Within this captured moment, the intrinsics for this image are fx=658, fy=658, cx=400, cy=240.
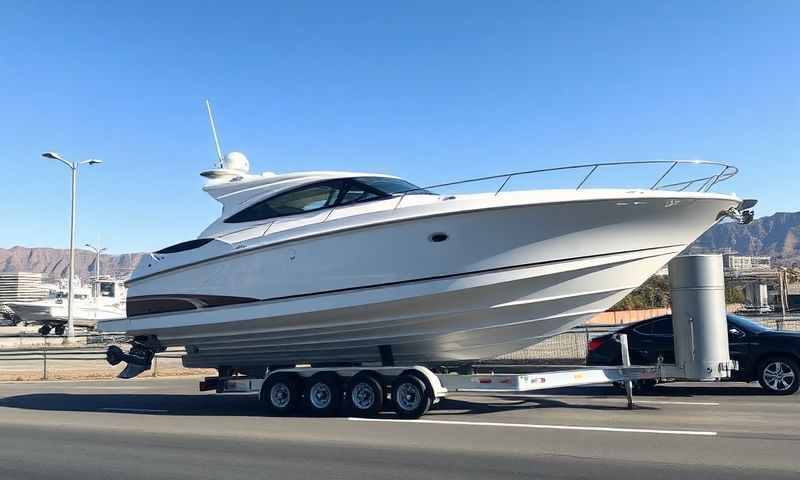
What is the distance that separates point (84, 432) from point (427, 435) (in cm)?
465

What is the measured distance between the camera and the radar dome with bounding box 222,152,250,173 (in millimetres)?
11930

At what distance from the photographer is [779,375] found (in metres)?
10.4

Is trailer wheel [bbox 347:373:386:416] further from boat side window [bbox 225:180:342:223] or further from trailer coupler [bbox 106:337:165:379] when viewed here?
trailer coupler [bbox 106:337:165:379]

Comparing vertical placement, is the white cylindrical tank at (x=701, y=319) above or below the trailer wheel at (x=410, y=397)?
above

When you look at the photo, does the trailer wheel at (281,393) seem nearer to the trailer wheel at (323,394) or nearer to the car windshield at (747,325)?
the trailer wheel at (323,394)

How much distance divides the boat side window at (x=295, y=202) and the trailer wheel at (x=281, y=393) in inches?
100

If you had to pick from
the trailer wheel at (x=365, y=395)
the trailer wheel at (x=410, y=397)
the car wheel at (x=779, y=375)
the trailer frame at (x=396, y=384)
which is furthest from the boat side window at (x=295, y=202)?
the car wheel at (x=779, y=375)

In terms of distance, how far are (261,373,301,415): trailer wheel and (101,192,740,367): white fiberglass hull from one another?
564mm

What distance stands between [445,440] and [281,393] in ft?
11.3

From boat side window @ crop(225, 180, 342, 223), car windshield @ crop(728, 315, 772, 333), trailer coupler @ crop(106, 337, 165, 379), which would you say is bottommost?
trailer coupler @ crop(106, 337, 165, 379)

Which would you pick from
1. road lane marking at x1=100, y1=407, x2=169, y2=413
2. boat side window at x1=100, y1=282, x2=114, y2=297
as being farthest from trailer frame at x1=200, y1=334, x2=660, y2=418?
boat side window at x1=100, y1=282, x2=114, y2=297

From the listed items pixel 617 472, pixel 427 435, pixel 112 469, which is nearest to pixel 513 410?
pixel 427 435

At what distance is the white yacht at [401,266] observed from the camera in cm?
854

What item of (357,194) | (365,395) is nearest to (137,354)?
(365,395)
